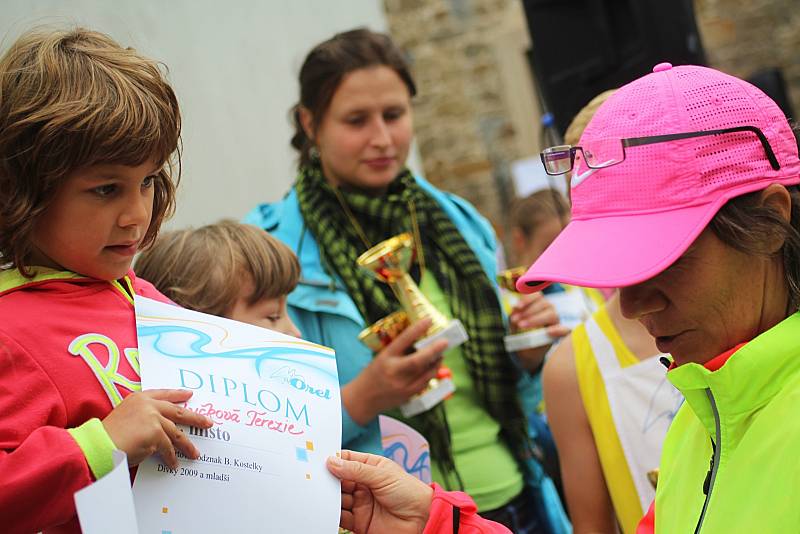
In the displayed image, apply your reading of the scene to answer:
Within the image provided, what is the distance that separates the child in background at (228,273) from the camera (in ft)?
7.49

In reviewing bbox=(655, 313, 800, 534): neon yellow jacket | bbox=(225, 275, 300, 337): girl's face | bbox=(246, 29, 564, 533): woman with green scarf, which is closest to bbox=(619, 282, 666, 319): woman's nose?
bbox=(655, 313, 800, 534): neon yellow jacket

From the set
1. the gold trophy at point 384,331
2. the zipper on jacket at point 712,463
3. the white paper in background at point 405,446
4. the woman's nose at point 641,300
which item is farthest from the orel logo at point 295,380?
the gold trophy at point 384,331

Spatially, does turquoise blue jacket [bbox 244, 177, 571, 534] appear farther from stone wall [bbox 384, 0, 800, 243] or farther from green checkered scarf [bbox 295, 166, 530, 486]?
stone wall [bbox 384, 0, 800, 243]

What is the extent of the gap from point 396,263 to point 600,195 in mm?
1358

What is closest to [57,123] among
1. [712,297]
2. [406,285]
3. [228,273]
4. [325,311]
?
[228,273]

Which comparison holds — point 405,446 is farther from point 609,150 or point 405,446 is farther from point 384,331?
point 609,150

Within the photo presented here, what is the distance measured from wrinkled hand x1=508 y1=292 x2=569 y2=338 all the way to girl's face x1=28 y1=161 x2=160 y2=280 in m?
1.66

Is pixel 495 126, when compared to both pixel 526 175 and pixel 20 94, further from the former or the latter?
pixel 20 94

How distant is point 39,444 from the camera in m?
1.37

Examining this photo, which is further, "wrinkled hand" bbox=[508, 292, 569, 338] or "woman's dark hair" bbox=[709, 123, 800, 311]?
"wrinkled hand" bbox=[508, 292, 569, 338]

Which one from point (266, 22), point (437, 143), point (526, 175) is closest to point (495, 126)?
point (437, 143)

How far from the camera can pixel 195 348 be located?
158cm

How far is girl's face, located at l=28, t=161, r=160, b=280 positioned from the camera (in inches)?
62.0

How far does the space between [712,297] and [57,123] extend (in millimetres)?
1054
